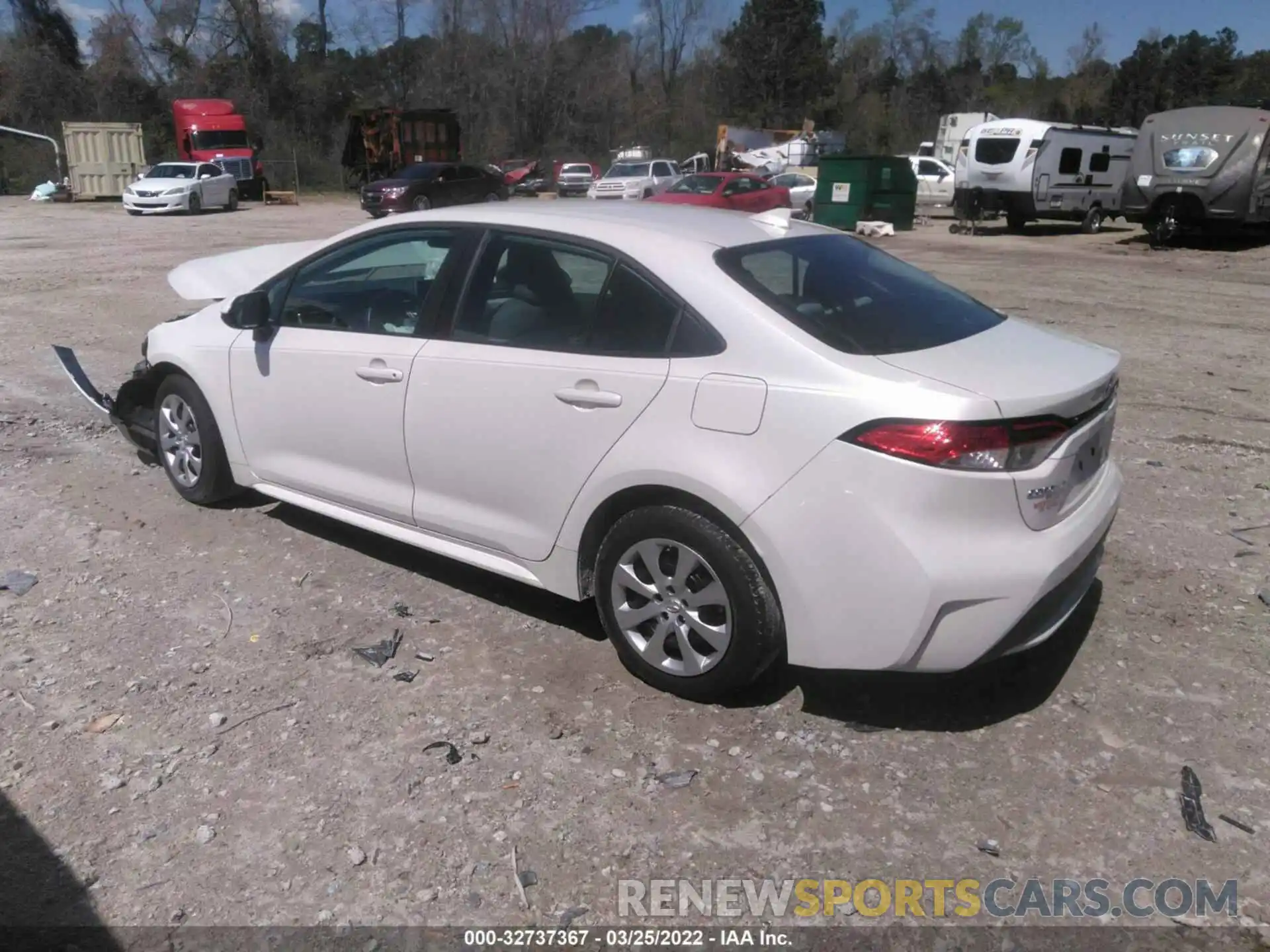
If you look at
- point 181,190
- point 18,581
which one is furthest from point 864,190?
point 18,581

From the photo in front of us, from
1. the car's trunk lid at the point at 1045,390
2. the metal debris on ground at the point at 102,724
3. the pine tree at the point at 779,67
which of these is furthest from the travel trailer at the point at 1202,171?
the pine tree at the point at 779,67

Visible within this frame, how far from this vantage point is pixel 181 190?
30.6 m

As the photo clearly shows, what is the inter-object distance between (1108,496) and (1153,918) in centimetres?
145

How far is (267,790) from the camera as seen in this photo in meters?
3.08

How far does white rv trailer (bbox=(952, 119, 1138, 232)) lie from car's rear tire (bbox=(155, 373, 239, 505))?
23.0 meters

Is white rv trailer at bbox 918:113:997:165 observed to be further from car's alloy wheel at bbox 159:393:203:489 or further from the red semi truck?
car's alloy wheel at bbox 159:393:203:489

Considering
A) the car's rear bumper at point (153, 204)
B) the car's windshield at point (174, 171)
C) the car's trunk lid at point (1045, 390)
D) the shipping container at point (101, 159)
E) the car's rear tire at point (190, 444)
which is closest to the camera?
the car's trunk lid at point (1045, 390)

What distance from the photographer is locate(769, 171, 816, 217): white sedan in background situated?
1158 inches

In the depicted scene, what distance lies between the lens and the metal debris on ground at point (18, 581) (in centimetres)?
436

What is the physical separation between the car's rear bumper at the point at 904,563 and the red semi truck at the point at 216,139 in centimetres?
3962

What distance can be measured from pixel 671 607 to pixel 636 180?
3037 cm

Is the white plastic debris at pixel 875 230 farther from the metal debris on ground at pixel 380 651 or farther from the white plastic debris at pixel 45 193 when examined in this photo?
the white plastic debris at pixel 45 193

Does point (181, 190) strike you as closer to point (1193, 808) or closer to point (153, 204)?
point (153, 204)

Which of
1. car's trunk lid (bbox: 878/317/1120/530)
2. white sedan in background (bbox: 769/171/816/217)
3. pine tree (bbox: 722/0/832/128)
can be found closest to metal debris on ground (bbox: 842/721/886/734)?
car's trunk lid (bbox: 878/317/1120/530)
